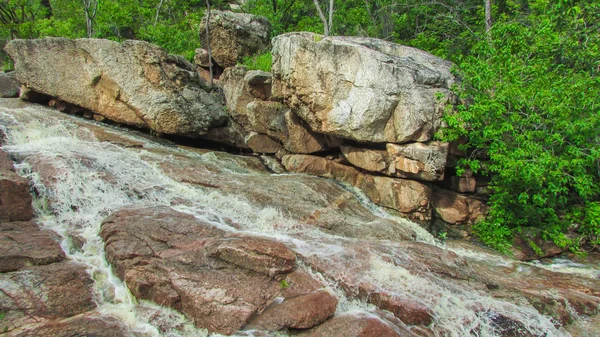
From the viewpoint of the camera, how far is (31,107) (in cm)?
1234

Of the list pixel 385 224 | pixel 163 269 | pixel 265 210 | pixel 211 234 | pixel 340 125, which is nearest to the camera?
pixel 163 269

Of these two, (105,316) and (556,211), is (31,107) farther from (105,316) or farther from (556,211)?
(556,211)

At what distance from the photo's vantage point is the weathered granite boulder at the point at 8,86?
14475 mm

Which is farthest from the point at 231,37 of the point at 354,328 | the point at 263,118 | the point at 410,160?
the point at 354,328

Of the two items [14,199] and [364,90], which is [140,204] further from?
[364,90]

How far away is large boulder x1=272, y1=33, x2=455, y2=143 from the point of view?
404 inches

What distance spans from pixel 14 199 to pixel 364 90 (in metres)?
8.23

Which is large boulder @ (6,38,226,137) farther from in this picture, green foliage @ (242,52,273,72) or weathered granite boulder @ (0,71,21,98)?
green foliage @ (242,52,273,72)

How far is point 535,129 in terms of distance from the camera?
984 centimetres

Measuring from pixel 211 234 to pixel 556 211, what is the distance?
9546mm

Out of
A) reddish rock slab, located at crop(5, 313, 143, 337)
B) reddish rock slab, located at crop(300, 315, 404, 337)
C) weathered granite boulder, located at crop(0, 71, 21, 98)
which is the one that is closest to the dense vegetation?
reddish rock slab, located at crop(300, 315, 404, 337)

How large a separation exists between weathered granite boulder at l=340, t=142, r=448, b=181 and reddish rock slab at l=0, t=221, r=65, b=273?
25.5ft

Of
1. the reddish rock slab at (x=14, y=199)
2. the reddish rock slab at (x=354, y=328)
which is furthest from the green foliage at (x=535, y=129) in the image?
the reddish rock slab at (x=14, y=199)

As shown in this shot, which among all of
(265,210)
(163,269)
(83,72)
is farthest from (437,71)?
(83,72)
